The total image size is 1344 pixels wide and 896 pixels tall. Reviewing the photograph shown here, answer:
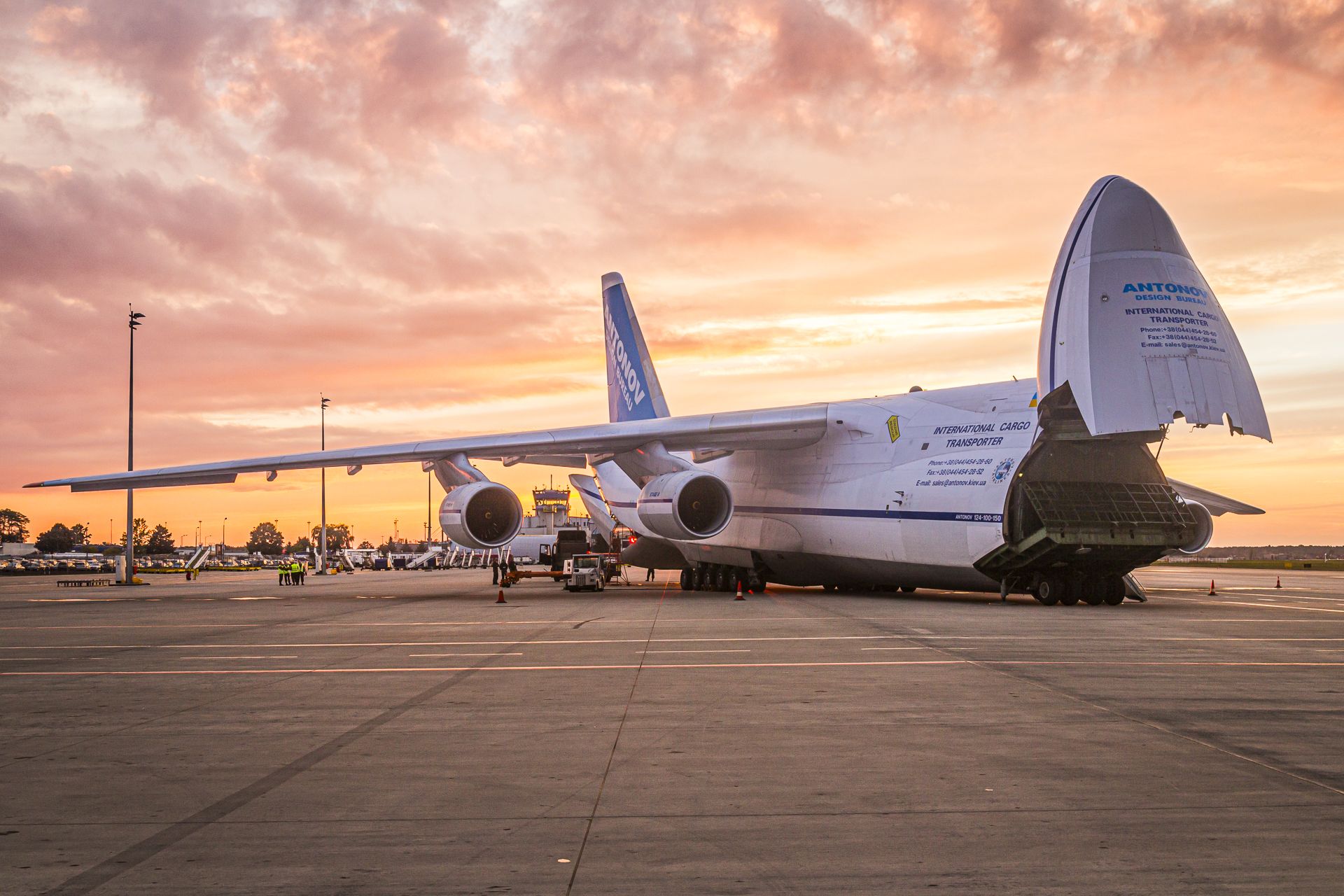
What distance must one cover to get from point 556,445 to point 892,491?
7816mm

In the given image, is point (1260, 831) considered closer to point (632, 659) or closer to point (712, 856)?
point (712, 856)

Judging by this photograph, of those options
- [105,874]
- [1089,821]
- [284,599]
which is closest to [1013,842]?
[1089,821]

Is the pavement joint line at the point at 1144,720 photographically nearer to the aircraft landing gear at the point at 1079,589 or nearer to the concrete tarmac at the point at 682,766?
the concrete tarmac at the point at 682,766

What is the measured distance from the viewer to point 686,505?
78.9ft

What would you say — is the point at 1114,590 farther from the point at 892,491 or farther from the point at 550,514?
the point at 550,514

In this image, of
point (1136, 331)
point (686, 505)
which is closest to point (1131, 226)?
point (1136, 331)

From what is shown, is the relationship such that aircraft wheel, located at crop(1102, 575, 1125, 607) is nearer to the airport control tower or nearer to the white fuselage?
the white fuselage

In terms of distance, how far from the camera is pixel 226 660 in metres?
12.4

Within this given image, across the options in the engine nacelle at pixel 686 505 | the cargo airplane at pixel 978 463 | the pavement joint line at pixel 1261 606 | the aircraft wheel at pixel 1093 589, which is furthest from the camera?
the engine nacelle at pixel 686 505

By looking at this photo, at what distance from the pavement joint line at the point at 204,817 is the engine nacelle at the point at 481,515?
16.3 m

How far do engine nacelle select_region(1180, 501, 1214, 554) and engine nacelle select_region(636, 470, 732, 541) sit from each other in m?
8.91

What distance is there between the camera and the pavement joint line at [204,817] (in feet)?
14.2

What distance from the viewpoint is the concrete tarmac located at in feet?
14.6

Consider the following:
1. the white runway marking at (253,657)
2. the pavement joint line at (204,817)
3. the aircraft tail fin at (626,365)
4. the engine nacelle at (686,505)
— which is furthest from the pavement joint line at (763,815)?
the aircraft tail fin at (626,365)
